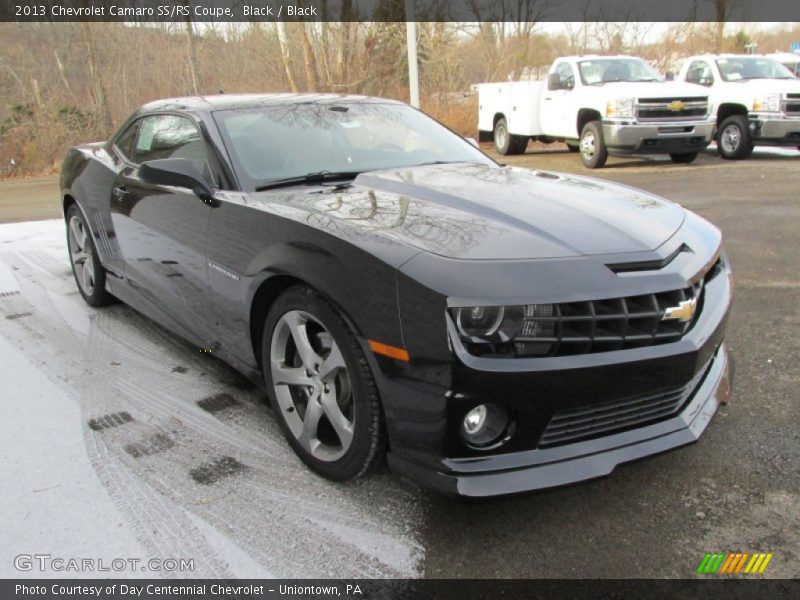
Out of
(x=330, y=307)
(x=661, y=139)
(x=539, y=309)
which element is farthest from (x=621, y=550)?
(x=661, y=139)

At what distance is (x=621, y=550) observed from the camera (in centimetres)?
211

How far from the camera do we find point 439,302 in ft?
6.41

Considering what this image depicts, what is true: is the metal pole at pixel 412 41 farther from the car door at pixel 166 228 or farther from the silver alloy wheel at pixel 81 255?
the car door at pixel 166 228

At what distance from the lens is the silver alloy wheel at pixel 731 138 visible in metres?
12.5

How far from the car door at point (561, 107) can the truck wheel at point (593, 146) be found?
386 millimetres

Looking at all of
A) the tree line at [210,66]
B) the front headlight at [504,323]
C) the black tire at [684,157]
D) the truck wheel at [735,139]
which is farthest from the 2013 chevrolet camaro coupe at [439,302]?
the tree line at [210,66]

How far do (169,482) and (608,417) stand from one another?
5.55ft

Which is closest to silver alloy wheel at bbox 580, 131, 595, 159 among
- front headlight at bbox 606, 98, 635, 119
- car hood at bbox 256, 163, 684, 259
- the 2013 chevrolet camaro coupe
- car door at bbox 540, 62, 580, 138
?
car door at bbox 540, 62, 580, 138

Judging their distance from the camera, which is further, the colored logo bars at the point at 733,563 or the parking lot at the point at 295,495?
the parking lot at the point at 295,495

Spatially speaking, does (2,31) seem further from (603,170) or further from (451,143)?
A: (451,143)

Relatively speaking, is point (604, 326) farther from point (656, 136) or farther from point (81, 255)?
point (656, 136)

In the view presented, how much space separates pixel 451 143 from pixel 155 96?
2353 cm

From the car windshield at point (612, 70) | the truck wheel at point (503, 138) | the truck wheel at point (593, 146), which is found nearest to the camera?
the truck wheel at point (593, 146)

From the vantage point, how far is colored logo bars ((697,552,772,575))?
6.61 feet
